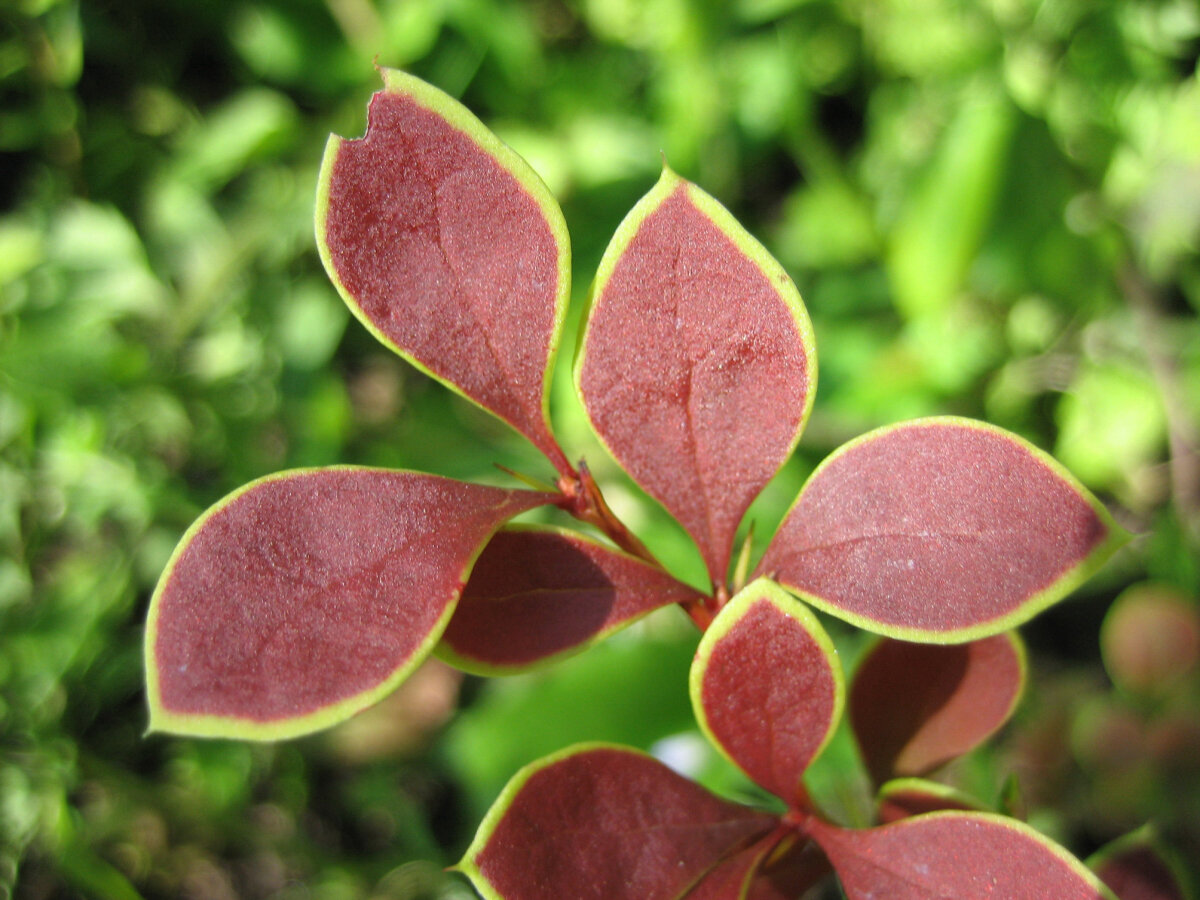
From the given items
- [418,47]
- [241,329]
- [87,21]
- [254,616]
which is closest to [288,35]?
[418,47]

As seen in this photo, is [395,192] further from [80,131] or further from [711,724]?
[80,131]

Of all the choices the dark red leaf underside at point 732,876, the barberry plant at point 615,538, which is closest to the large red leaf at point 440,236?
the barberry plant at point 615,538

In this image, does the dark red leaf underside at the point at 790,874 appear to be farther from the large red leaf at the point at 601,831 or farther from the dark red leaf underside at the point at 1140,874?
the dark red leaf underside at the point at 1140,874

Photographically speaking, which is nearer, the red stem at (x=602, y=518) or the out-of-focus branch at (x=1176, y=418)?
the red stem at (x=602, y=518)

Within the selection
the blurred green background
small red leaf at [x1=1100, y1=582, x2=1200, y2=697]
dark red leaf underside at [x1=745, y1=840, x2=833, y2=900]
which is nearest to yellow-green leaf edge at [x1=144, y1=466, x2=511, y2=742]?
dark red leaf underside at [x1=745, y1=840, x2=833, y2=900]

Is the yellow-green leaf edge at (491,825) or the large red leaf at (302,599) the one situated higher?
the large red leaf at (302,599)

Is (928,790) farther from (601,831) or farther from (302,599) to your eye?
(302,599)

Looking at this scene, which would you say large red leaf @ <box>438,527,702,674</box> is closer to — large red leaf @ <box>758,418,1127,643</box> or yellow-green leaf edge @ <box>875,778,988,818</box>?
large red leaf @ <box>758,418,1127,643</box>
